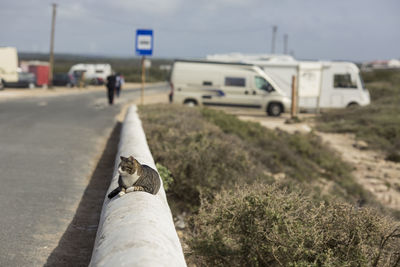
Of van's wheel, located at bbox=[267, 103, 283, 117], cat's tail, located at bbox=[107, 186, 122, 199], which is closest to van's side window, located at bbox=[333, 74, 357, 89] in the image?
van's wheel, located at bbox=[267, 103, 283, 117]

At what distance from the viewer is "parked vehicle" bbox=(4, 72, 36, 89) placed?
130ft

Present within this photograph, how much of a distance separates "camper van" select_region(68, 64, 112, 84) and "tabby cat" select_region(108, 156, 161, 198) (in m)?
46.9

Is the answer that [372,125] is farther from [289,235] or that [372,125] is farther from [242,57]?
[289,235]

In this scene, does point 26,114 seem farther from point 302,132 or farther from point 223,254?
point 223,254

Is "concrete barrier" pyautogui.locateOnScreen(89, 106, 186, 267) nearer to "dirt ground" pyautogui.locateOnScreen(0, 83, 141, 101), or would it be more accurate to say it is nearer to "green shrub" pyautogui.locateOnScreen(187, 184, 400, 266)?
"green shrub" pyautogui.locateOnScreen(187, 184, 400, 266)

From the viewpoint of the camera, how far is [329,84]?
87.8 ft

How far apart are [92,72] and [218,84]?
113 feet

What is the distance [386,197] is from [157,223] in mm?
12038

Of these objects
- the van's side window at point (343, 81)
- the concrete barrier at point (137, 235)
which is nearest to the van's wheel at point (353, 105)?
the van's side window at point (343, 81)

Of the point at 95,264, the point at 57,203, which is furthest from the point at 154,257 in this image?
the point at 57,203

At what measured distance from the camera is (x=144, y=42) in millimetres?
17422

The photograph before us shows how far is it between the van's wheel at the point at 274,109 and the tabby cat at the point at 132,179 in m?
19.5

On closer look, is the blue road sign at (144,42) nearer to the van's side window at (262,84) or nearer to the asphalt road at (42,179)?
the asphalt road at (42,179)

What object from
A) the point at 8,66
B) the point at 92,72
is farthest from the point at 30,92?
the point at 92,72
